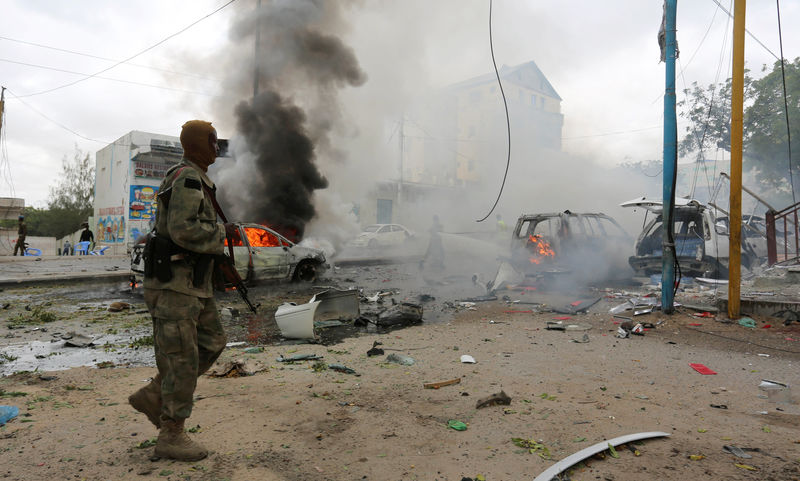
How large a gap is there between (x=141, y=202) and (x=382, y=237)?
11425mm

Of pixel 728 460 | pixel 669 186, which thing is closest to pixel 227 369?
pixel 728 460

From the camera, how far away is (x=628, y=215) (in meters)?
22.8

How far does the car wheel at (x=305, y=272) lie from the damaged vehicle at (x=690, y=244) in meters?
6.78

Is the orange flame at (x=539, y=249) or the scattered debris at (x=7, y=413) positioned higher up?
the orange flame at (x=539, y=249)

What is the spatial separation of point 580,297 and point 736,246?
2910 mm

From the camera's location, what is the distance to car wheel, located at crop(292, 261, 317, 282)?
407 inches

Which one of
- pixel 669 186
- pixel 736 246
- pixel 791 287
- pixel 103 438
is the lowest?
pixel 103 438

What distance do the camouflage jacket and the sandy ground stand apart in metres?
0.94

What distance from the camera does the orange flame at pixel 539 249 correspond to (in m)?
10.3

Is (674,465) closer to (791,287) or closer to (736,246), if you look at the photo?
(736,246)

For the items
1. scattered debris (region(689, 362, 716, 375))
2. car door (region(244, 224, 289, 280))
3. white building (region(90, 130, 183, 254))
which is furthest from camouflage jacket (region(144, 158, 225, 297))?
white building (region(90, 130, 183, 254))

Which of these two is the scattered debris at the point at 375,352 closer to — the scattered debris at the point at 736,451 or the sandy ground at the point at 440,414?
the sandy ground at the point at 440,414

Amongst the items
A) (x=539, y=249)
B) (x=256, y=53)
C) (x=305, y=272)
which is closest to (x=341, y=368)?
(x=305, y=272)

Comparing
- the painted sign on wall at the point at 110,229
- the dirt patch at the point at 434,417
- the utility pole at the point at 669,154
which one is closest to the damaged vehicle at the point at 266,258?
the dirt patch at the point at 434,417
